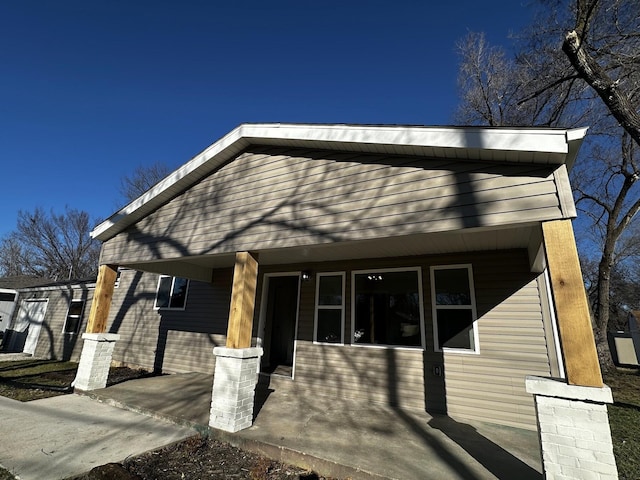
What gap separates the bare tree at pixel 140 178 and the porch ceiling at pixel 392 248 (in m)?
19.0

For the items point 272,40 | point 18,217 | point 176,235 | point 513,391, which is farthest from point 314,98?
point 18,217

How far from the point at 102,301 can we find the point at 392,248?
5.91m

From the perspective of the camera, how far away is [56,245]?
26.0m

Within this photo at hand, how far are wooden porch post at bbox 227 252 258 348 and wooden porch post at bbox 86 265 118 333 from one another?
11.6 feet

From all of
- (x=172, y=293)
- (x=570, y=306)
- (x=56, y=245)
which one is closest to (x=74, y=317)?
(x=172, y=293)

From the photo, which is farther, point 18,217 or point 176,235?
point 18,217

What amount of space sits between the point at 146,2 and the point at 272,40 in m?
4.57

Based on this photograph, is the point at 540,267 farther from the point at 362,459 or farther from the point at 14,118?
the point at 14,118

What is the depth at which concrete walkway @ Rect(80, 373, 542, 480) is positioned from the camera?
2895 millimetres

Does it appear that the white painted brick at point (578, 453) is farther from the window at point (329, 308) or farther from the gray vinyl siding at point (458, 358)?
the window at point (329, 308)

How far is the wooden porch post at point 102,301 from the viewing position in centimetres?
599

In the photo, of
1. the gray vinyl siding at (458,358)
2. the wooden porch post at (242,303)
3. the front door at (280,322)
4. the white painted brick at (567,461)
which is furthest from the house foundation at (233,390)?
the white painted brick at (567,461)

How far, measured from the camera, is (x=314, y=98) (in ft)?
34.7

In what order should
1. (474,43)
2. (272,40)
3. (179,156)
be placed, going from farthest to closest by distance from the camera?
(179,156) < (474,43) < (272,40)
